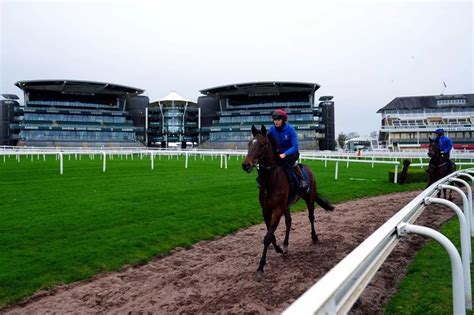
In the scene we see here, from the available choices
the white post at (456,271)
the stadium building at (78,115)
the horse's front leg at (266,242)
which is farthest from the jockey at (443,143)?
the stadium building at (78,115)

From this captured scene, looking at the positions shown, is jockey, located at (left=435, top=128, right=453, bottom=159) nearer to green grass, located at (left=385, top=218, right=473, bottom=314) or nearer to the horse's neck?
green grass, located at (left=385, top=218, right=473, bottom=314)

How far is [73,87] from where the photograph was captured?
82875mm

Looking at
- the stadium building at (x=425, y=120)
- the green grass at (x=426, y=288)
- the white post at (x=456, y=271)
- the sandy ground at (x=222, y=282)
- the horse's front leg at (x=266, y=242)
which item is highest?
the stadium building at (x=425, y=120)

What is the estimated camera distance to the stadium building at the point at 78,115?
74.9 metres

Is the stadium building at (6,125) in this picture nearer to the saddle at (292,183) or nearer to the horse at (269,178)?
the saddle at (292,183)

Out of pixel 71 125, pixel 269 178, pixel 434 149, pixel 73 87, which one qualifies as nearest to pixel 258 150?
pixel 269 178

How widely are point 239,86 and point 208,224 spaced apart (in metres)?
80.4

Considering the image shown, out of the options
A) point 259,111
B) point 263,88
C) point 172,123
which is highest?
point 263,88

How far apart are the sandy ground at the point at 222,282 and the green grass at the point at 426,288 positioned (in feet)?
0.46

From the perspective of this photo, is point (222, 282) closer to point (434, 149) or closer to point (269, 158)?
point (269, 158)

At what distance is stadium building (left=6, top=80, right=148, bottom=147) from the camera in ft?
246

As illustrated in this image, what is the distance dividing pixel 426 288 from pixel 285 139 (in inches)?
103

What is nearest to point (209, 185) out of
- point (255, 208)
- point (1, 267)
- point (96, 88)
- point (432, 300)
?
point (255, 208)

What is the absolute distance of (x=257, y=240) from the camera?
20.8 feet
